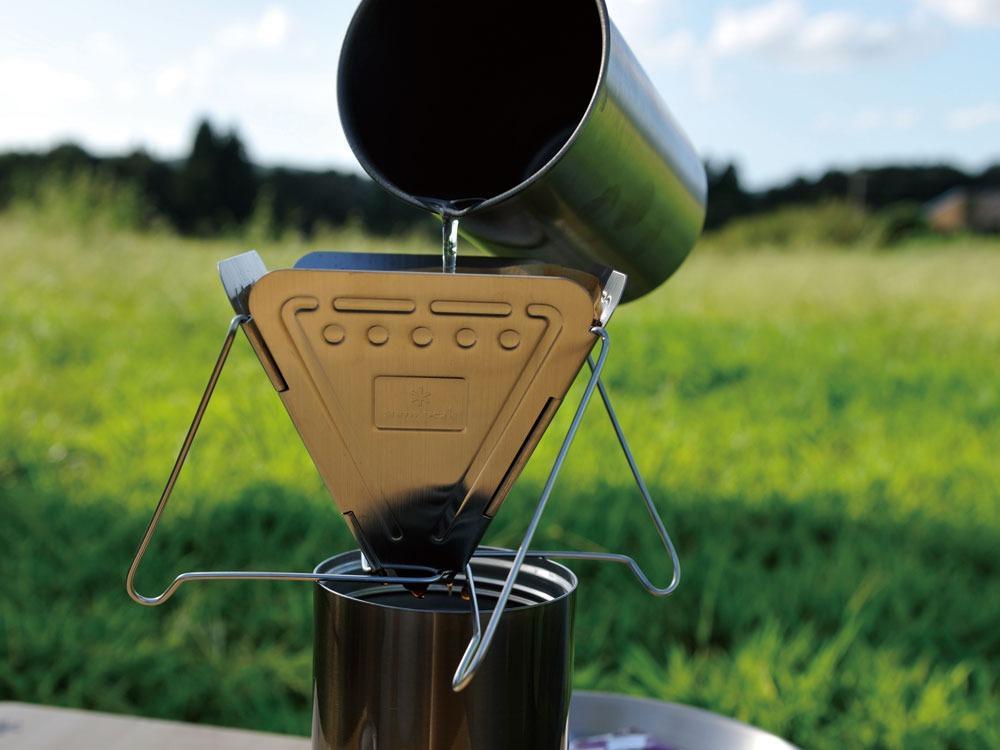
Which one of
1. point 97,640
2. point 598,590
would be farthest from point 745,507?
point 97,640

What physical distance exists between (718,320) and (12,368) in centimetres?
357

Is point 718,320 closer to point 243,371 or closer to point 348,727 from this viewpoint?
→ point 243,371

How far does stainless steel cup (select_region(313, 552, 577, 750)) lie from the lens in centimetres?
81

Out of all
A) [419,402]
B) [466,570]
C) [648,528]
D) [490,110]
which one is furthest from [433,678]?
[648,528]

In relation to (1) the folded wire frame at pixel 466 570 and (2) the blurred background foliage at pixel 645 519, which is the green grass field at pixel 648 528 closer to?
(2) the blurred background foliage at pixel 645 519

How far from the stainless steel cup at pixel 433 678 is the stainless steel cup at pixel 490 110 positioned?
1.16ft

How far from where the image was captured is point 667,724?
1.14 meters

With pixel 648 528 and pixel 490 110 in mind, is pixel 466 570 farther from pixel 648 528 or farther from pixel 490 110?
pixel 648 528

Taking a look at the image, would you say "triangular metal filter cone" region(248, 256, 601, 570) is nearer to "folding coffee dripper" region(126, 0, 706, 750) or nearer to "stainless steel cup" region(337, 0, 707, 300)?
"folding coffee dripper" region(126, 0, 706, 750)

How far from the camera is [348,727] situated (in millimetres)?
838

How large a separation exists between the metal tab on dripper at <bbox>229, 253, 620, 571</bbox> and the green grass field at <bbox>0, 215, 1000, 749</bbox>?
1.44 m

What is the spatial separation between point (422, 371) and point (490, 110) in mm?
344

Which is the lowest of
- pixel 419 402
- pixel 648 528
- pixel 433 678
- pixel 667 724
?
pixel 648 528

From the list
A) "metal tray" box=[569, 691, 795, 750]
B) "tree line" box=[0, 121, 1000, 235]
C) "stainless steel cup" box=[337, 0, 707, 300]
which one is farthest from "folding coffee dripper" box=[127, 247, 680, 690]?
"tree line" box=[0, 121, 1000, 235]
